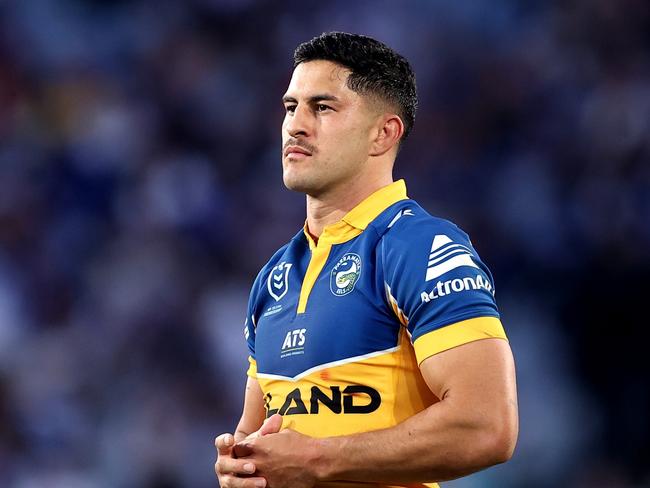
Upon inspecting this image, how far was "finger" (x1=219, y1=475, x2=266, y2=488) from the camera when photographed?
2018 mm

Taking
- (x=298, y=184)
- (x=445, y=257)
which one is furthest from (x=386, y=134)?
(x=445, y=257)

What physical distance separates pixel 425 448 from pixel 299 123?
3.16 ft

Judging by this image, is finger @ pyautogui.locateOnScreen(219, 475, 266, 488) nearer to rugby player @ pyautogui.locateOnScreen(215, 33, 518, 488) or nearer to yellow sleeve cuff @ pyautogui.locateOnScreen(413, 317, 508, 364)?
rugby player @ pyautogui.locateOnScreen(215, 33, 518, 488)

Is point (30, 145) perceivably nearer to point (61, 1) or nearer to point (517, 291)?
point (61, 1)

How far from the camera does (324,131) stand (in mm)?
2473

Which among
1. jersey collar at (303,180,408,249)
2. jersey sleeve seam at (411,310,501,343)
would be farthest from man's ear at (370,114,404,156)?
jersey sleeve seam at (411,310,501,343)

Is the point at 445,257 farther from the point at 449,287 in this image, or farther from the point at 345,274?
the point at 345,274

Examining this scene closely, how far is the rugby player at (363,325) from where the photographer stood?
1997 mm

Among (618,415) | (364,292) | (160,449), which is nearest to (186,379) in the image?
(160,449)

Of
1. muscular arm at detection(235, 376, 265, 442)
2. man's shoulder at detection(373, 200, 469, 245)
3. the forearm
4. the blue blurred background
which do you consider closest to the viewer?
the forearm

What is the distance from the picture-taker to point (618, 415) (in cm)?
494

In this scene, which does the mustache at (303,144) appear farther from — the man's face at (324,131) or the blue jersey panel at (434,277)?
the blue jersey panel at (434,277)

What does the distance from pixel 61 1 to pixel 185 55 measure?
0.89 m

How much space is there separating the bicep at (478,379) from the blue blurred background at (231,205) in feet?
9.96
